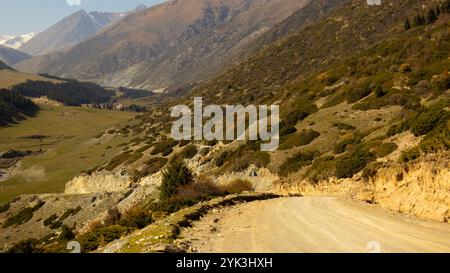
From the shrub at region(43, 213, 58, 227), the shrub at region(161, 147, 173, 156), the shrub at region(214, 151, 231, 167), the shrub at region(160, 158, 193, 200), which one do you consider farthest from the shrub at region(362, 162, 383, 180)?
the shrub at region(161, 147, 173, 156)

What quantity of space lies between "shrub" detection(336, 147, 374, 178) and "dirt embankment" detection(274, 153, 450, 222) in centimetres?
235

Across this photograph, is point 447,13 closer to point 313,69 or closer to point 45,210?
point 313,69

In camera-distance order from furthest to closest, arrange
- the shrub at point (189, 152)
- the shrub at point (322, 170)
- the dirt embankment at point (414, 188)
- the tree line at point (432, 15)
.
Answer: the tree line at point (432, 15)
the shrub at point (189, 152)
the shrub at point (322, 170)
the dirt embankment at point (414, 188)

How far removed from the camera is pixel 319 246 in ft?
42.9

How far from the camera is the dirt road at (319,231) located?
13.0 metres

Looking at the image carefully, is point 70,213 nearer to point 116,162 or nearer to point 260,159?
point 116,162

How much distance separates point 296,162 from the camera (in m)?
35.2

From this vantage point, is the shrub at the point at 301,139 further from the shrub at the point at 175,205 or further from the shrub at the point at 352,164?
the shrub at the point at 175,205

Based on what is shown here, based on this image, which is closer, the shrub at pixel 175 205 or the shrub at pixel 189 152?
Answer: the shrub at pixel 175 205

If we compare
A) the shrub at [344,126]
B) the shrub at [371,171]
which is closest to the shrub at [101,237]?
the shrub at [371,171]

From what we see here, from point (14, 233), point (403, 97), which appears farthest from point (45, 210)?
point (403, 97)

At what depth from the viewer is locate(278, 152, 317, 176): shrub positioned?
112 feet

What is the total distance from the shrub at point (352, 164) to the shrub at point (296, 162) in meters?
7.26

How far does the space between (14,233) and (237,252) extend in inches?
1685
